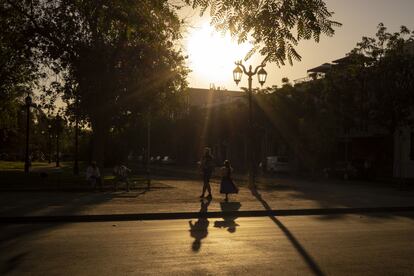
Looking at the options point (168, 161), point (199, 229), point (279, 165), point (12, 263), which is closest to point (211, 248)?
point (199, 229)

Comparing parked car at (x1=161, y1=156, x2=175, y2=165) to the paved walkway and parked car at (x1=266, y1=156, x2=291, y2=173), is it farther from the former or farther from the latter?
the paved walkway

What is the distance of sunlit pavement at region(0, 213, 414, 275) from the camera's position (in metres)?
8.05

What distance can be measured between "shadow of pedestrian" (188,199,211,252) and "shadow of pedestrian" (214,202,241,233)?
0.37 meters

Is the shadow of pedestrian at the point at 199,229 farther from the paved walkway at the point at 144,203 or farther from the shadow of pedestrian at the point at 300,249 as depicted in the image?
the shadow of pedestrian at the point at 300,249

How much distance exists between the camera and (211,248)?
32.3 feet

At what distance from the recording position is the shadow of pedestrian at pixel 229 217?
13.4m

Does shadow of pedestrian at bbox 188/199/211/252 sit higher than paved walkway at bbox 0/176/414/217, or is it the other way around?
paved walkway at bbox 0/176/414/217

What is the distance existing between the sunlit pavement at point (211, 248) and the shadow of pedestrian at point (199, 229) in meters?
0.02

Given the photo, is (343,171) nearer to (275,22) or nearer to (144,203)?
(144,203)

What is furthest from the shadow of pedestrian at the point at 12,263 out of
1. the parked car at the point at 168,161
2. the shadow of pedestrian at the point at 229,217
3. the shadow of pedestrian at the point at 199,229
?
the parked car at the point at 168,161

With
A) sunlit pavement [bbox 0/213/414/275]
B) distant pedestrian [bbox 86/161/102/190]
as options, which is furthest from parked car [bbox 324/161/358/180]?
sunlit pavement [bbox 0/213/414/275]

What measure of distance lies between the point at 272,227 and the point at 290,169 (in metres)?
37.4

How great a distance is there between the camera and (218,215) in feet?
52.1

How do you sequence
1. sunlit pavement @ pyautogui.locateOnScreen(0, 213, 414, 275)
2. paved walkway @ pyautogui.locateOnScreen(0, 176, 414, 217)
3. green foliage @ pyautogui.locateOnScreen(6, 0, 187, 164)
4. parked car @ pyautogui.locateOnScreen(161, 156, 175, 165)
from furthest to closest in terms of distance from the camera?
parked car @ pyautogui.locateOnScreen(161, 156, 175, 165) → green foliage @ pyautogui.locateOnScreen(6, 0, 187, 164) → paved walkway @ pyautogui.locateOnScreen(0, 176, 414, 217) → sunlit pavement @ pyautogui.locateOnScreen(0, 213, 414, 275)
